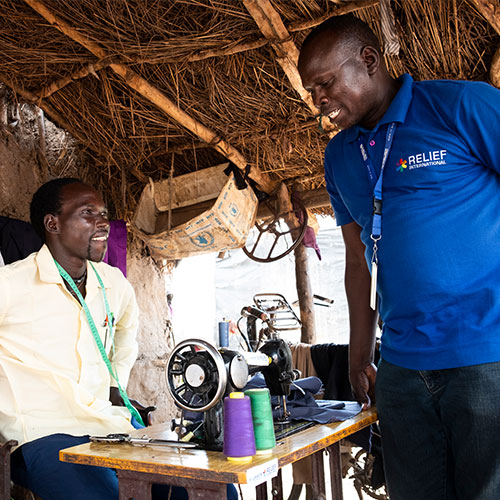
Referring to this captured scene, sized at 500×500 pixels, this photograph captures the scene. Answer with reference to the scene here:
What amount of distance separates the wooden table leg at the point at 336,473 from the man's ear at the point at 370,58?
1496 millimetres

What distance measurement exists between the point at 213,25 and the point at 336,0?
750mm

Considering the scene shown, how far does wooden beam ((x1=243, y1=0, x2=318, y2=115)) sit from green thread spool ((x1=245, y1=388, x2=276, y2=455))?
211cm

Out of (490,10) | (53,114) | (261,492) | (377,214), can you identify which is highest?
(53,114)

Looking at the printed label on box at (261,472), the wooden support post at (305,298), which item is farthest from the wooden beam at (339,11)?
the wooden support post at (305,298)

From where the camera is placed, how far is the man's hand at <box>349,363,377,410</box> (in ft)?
7.04

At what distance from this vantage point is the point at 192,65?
12.0 ft

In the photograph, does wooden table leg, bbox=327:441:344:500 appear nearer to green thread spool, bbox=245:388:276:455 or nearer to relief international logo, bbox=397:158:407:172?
green thread spool, bbox=245:388:276:455

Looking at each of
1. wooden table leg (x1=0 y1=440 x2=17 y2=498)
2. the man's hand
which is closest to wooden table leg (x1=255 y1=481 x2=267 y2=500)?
the man's hand

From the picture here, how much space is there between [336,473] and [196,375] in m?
0.96

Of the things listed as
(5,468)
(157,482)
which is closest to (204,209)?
(5,468)

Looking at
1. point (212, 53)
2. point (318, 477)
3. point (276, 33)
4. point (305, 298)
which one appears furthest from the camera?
point (305, 298)

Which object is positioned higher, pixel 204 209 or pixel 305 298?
pixel 204 209

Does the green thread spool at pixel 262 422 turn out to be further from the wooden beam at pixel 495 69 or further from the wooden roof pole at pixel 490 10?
the wooden beam at pixel 495 69

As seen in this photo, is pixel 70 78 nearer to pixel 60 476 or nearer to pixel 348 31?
pixel 348 31
